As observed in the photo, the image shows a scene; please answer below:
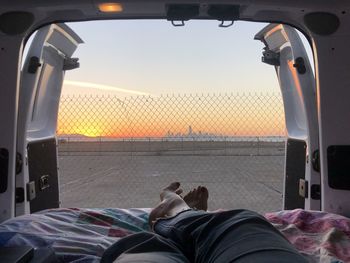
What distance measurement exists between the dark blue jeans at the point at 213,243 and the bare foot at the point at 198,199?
2.36 ft

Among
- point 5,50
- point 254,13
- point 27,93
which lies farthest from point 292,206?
point 5,50

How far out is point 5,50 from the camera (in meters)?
2.03

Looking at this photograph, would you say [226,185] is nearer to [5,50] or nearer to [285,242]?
[5,50]

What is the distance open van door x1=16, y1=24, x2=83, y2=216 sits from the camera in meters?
2.15

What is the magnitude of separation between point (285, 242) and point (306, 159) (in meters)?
1.34

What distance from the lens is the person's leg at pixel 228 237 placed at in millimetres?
936

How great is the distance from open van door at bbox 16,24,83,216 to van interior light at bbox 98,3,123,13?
0.47m

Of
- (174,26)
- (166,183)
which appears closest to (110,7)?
(174,26)

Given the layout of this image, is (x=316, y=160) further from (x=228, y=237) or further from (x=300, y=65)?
(x=228, y=237)

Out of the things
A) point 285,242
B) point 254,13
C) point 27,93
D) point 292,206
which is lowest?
point 292,206

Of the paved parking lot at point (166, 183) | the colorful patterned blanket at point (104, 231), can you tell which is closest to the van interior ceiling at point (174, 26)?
the colorful patterned blanket at point (104, 231)

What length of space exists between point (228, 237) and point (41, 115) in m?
2.02

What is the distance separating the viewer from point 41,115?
8.96 feet

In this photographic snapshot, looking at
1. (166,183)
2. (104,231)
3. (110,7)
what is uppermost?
(110,7)
